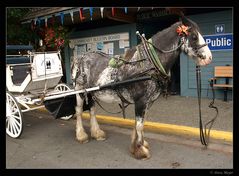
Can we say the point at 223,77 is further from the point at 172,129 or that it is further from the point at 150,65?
the point at 150,65

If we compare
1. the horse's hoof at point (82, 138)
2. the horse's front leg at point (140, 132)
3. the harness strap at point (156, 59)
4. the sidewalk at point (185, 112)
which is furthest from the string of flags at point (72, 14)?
the horse's front leg at point (140, 132)

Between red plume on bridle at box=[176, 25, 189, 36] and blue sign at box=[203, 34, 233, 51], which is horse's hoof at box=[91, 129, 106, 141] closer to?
red plume on bridle at box=[176, 25, 189, 36]

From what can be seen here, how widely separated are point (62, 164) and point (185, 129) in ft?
8.55

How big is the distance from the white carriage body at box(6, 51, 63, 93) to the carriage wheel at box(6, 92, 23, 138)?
463mm

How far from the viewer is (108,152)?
16.6ft

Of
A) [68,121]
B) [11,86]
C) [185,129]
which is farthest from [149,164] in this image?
[11,86]

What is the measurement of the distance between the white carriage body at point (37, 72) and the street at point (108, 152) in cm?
113

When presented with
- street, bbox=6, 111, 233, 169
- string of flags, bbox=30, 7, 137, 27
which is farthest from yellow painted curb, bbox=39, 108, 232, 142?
string of flags, bbox=30, 7, 137, 27

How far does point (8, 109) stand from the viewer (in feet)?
20.0

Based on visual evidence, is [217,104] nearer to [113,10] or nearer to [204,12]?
[204,12]

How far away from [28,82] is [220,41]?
18.2ft

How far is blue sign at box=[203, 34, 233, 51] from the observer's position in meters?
8.01

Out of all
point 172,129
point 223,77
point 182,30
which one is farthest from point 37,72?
point 223,77

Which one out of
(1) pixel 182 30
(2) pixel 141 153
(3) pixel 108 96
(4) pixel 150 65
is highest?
(1) pixel 182 30
